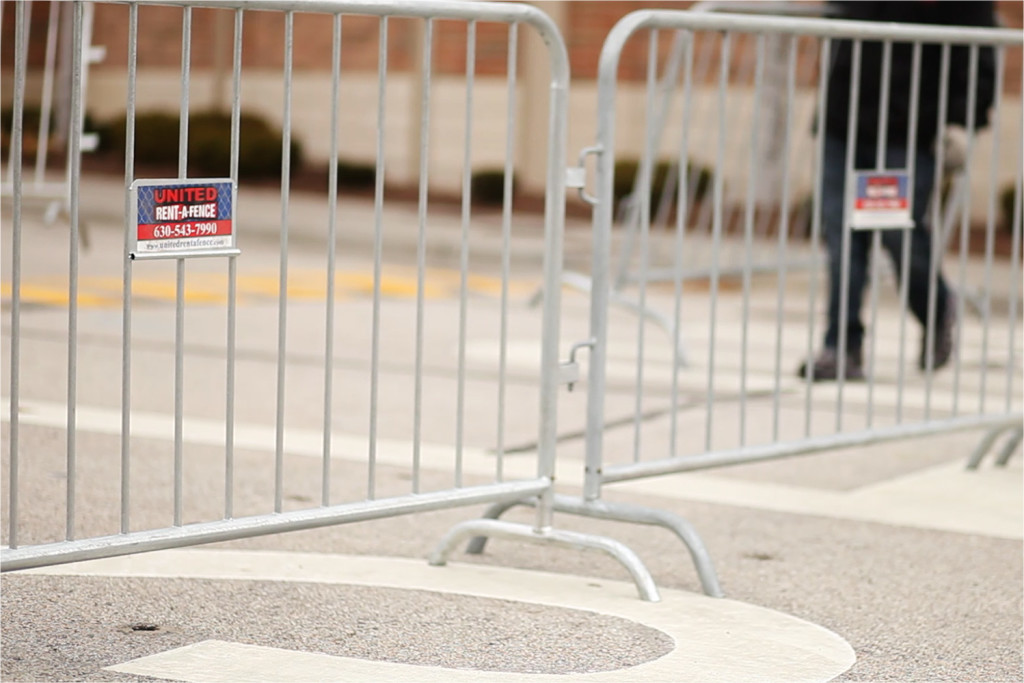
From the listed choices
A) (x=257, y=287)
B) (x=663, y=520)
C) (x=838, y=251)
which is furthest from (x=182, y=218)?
(x=257, y=287)

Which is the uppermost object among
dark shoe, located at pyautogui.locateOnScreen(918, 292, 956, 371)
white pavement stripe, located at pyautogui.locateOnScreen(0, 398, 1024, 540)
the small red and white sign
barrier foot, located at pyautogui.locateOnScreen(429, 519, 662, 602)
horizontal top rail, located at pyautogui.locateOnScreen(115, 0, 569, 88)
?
horizontal top rail, located at pyautogui.locateOnScreen(115, 0, 569, 88)

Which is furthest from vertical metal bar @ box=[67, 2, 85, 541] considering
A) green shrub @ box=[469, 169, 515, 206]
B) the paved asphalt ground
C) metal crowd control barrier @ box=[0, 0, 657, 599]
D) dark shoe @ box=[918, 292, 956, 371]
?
green shrub @ box=[469, 169, 515, 206]

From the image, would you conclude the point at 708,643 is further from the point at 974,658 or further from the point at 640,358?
the point at 640,358

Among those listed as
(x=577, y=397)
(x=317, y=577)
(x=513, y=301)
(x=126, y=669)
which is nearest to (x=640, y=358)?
(x=317, y=577)

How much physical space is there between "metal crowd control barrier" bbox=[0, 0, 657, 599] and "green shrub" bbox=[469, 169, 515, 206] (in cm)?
1401

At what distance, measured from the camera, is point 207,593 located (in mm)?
4176

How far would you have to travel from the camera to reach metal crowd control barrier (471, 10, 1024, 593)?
184 inches

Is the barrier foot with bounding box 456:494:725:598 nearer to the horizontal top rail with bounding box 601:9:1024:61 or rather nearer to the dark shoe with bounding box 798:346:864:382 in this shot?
the horizontal top rail with bounding box 601:9:1024:61

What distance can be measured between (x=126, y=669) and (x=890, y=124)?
5.00 m

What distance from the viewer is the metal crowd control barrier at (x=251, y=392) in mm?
3672

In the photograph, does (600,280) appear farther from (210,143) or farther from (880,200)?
(210,143)

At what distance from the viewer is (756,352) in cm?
918

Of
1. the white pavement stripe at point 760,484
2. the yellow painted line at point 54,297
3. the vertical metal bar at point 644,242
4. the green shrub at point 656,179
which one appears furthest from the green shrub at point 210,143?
the vertical metal bar at point 644,242

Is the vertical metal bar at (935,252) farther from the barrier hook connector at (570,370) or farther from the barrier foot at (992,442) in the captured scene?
the barrier hook connector at (570,370)
